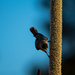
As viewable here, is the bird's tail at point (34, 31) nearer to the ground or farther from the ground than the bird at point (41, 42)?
farther from the ground

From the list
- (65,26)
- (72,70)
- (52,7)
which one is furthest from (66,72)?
(52,7)

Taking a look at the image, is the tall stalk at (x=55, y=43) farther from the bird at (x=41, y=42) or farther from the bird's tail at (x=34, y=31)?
the bird's tail at (x=34, y=31)

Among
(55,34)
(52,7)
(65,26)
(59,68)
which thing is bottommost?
(59,68)

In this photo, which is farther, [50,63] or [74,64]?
[74,64]

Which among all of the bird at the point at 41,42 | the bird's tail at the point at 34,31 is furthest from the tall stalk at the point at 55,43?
the bird's tail at the point at 34,31

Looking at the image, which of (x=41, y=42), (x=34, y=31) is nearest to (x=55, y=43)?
(x=41, y=42)

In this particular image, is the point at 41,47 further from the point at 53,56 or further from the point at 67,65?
the point at 67,65

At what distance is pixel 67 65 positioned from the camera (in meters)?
2.91

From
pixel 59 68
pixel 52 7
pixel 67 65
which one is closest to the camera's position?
pixel 59 68

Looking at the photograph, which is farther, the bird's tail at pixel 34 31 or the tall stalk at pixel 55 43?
the bird's tail at pixel 34 31

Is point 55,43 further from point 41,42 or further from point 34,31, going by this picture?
point 34,31

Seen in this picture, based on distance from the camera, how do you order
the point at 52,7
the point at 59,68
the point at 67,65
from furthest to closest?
the point at 67,65 < the point at 52,7 < the point at 59,68

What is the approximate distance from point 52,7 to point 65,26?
1.15 metres

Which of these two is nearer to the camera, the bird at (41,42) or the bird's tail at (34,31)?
the bird at (41,42)
